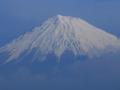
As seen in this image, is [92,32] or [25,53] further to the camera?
[92,32]

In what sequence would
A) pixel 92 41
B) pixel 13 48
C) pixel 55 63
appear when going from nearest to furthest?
1. pixel 55 63
2. pixel 13 48
3. pixel 92 41

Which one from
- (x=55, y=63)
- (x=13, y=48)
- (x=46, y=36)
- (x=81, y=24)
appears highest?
(x=81, y=24)

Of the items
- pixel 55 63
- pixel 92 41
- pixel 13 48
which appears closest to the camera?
pixel 55 63

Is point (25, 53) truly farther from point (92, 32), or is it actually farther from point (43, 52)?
point (92, 32)

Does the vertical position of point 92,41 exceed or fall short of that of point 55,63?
it exceeds it

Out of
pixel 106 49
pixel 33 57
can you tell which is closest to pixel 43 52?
pixel 33 57

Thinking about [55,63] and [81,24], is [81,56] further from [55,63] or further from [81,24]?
[81,24]
